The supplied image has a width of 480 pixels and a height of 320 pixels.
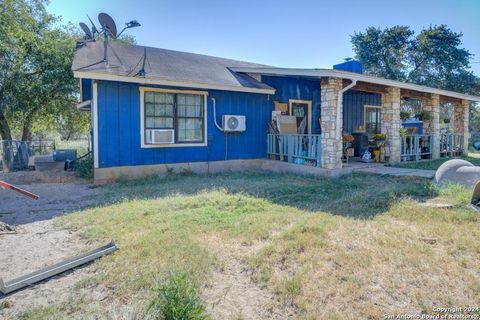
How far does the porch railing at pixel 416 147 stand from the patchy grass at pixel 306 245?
14.7 ft

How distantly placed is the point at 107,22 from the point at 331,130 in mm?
6503

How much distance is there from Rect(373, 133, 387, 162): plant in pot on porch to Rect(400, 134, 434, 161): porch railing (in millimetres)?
654

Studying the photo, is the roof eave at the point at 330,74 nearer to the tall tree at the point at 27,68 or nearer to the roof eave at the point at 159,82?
the roof eave at the point at 159,82

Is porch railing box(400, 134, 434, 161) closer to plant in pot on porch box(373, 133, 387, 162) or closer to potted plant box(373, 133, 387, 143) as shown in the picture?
plant in pot on porch box(373, 133, 387, 162)

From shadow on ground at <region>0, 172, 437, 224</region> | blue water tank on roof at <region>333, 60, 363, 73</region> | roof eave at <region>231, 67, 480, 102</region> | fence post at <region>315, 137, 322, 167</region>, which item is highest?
blue water tank on roof at <region>333, 60, 363, 73</region>

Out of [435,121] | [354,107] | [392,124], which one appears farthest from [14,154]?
[435,121]

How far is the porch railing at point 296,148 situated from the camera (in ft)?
27.1

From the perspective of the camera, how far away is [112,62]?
7.95 m

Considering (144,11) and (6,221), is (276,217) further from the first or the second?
(144,11)

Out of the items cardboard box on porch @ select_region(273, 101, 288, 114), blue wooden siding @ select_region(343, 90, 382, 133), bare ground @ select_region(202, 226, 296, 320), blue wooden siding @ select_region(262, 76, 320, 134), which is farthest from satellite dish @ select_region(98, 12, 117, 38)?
blue wooden siding @ select_region(343, 90, 382, 133)

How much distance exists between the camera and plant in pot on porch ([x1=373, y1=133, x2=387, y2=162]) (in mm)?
9633

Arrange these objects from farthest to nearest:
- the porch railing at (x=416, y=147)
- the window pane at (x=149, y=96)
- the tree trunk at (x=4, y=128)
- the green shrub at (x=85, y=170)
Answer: the tree trunk at (x=4, y=128) → the porch railing at (x=416, y=147) → the green shrub at (x=85, y=170) → the window pane at (x=149, y=96)

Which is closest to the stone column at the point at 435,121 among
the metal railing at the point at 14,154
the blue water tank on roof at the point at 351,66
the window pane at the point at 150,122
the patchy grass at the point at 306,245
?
the blue water tank on roof at the point at 351,66

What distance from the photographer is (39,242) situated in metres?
3.78
